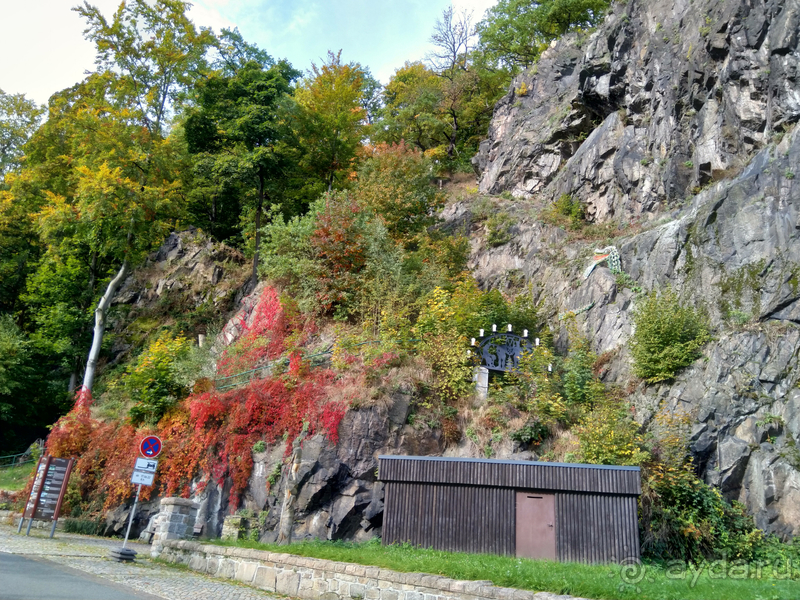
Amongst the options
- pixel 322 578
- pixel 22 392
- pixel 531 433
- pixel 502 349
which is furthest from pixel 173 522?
pixel 22 392

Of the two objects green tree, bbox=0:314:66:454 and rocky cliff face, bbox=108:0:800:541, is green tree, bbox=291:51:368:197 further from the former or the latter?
green tree, bbox=0:314:66:454

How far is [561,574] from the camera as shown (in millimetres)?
8312

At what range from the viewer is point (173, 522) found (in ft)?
42.5

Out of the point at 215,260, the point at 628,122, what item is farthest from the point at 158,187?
the point at 628,122

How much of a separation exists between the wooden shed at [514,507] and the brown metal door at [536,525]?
0.06 feet

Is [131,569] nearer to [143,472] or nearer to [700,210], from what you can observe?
[143,472]

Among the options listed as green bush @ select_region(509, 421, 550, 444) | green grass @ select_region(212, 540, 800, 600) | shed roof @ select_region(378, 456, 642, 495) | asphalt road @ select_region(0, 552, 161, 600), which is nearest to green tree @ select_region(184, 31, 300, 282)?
green bush @ select_region(509, 421, 550, 444)

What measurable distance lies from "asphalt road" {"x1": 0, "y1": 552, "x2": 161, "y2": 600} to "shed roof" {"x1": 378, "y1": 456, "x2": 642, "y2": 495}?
17.1 feet

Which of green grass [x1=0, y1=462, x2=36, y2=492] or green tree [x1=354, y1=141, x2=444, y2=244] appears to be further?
green tree [x1=354, y1=141, x2=444, y2=244]

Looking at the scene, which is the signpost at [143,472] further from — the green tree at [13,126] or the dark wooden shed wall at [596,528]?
the green tree at [13,126]

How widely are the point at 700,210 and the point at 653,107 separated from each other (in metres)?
6.78

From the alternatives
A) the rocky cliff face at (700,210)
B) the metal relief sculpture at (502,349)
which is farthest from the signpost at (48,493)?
the rocky cliff face at (700,210)

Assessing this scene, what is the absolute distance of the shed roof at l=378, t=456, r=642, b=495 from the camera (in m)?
11.1

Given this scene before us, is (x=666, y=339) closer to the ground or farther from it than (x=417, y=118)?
closer to the ground
